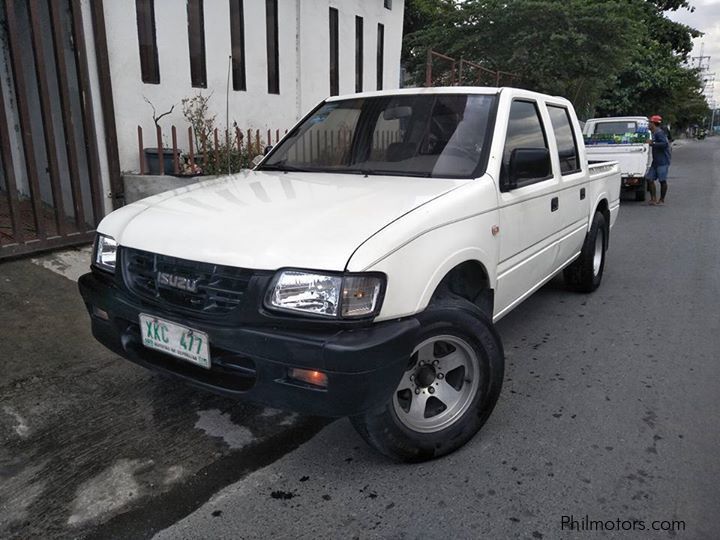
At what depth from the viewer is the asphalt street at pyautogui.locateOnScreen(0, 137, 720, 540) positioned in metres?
2.41

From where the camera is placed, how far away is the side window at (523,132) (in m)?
3.40

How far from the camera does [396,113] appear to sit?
377cm

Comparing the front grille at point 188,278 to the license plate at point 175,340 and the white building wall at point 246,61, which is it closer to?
the license plate at point 175,340

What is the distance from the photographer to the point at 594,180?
17.2 ft

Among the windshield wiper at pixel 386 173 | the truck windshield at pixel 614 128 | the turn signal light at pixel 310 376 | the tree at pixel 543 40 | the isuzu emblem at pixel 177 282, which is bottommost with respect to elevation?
the turn signal light at pixel 310 376

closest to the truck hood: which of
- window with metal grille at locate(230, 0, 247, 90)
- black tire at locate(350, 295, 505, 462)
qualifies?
black tire at locate(350, 295, 505, 462)

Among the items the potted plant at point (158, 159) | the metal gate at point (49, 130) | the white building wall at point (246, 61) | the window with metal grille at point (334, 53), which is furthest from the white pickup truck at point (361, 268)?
the window with metal grille at point (334, 53)

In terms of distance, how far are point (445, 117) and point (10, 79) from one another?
5.81 metres

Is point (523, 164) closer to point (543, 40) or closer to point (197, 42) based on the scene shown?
point (197, 42)

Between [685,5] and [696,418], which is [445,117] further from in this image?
[685,5]

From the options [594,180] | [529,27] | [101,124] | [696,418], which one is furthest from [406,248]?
[529,27]

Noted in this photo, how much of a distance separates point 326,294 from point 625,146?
1225cm

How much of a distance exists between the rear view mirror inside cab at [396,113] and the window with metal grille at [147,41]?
187 inches

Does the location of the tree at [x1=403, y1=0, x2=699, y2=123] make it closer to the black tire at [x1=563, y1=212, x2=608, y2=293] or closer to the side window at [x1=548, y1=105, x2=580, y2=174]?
the black tire at [x1=563, y1=212, x2=608, y2=293]
